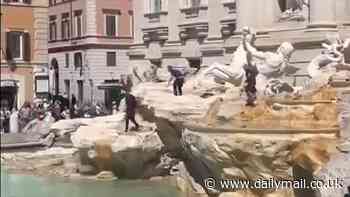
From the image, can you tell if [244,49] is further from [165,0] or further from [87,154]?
Result: [165,0]

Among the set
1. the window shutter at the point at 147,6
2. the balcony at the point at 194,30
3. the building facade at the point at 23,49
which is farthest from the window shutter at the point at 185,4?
the building facade at the point at 23,49

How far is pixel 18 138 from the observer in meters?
21.8

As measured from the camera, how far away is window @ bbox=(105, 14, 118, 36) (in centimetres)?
3955

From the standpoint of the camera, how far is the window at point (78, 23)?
39.8m

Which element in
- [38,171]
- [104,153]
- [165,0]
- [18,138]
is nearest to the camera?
[104,153]

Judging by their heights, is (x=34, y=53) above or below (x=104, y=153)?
above

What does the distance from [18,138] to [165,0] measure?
7182 millimetres

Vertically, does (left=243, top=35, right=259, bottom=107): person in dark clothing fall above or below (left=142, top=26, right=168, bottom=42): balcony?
below

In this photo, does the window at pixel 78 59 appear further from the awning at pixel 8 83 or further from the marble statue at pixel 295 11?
the marble statue at pixel 295 11

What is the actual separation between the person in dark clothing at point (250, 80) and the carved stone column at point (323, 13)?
8.75 feet

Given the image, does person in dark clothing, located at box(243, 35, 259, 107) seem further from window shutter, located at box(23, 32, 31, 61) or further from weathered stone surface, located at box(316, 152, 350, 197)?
window shutter, located at box(23, 32, 31, 61)

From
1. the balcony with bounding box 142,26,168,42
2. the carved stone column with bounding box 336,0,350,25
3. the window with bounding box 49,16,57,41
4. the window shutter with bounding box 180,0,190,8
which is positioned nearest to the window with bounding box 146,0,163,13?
the balcony with bounding box 142,26,168,42

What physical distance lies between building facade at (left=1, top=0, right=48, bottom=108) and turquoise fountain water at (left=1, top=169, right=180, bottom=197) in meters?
11.7

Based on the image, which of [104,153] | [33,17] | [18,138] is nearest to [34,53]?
[33,17]
